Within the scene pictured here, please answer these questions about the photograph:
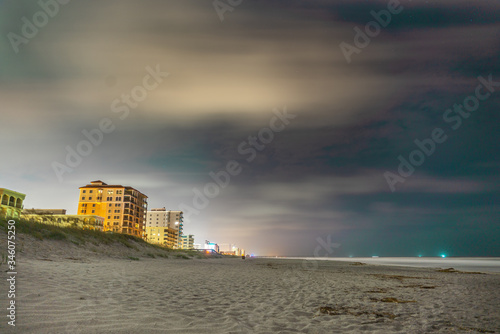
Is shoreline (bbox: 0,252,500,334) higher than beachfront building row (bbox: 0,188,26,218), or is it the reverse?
beachfront building row (bbox: 0,188,26,218)

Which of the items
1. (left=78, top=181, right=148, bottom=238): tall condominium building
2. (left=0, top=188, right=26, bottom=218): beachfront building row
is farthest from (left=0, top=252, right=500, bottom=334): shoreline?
(left=78, top=181, right=148, bottom=238): tall condominium building

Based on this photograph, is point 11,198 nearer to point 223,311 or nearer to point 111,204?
point 223,311

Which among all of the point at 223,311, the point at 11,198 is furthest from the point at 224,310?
the point at 11,198

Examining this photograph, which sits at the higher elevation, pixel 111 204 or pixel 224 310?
pixel 111 204

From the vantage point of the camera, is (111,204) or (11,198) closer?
(11,198)

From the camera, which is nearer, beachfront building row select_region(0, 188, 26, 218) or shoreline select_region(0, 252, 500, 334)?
shoreline select_region(0, 252, 500, 334)

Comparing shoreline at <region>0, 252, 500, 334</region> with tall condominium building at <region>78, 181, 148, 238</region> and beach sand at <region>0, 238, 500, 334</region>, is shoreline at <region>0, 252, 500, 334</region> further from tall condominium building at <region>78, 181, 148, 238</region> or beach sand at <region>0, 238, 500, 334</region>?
tall condominium building at <region>78, 181, 148, 238</region>

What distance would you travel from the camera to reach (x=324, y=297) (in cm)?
891

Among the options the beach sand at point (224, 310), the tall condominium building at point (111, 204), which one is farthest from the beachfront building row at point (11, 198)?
the tall condominium building at point (111, 204)

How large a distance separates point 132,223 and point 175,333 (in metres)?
134

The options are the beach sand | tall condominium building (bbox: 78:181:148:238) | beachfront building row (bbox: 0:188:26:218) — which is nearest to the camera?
the beach sand

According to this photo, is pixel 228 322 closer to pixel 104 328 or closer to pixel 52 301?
pixel 104 328

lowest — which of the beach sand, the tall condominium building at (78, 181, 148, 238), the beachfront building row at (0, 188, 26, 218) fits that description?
the beach sand

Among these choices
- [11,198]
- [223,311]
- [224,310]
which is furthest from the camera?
[11,198]
